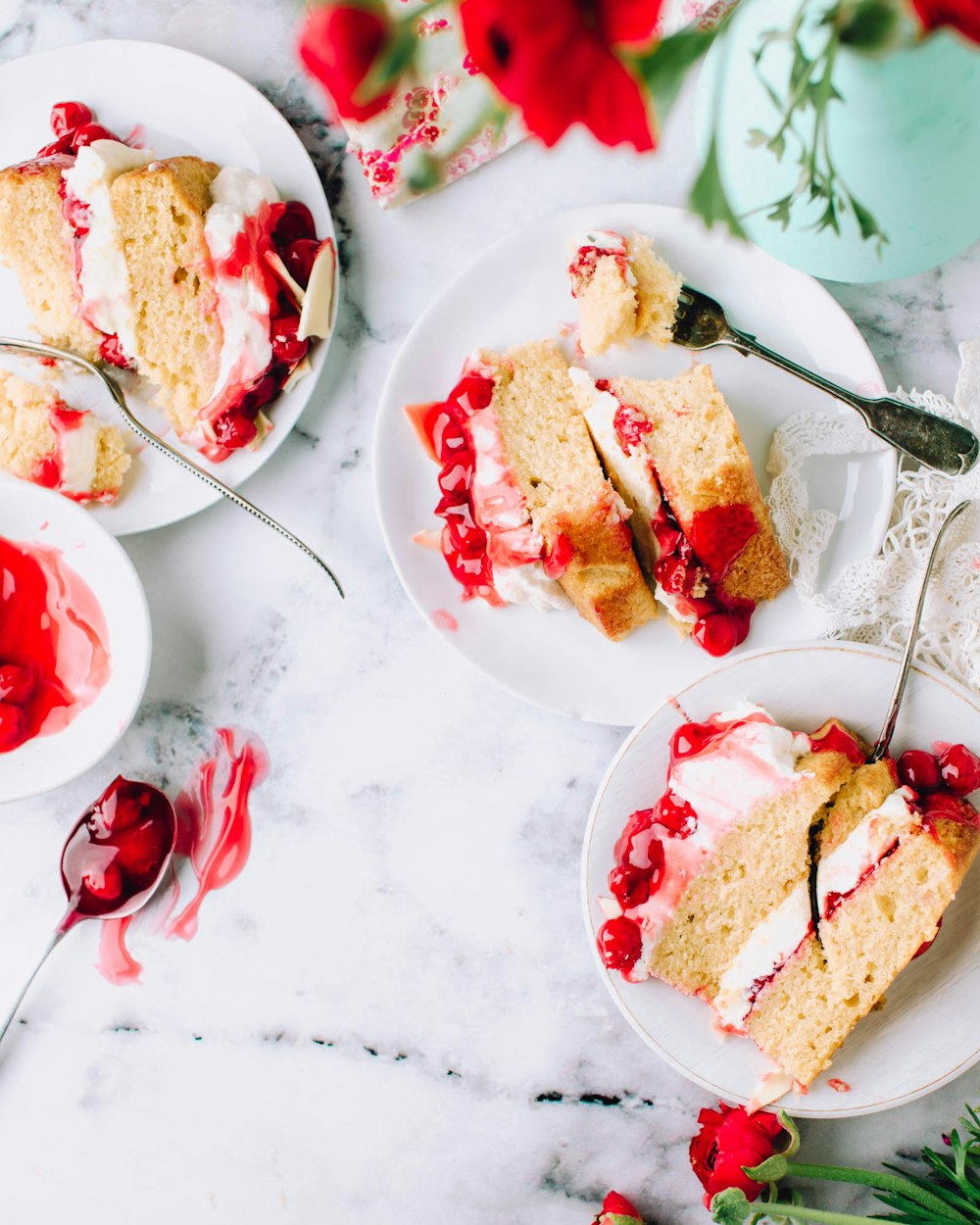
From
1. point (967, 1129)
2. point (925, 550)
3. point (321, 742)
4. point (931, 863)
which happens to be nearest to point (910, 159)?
point (925, 550)

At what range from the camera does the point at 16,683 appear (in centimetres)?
231

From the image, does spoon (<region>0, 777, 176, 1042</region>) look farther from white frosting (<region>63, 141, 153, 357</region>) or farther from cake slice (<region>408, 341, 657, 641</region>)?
white frosting (<region>63, 141, 153, 357</region>)

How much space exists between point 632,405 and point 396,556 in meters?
0.55

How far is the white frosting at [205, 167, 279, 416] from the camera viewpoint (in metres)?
2.15

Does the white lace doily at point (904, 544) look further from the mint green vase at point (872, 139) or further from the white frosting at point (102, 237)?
the white frosting at point (102, 237)

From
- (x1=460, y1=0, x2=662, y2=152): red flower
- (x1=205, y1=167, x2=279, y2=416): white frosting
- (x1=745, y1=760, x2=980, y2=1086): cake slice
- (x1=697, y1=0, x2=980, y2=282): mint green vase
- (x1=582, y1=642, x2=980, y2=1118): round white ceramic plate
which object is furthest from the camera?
(x1=205, y1=167, x2=279, y2=416): white frosting

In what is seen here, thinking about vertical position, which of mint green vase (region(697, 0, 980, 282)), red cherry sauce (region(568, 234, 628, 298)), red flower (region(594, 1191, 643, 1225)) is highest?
mint green vase (region(697, 0, 980, 282))

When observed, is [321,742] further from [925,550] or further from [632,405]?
[925,550]

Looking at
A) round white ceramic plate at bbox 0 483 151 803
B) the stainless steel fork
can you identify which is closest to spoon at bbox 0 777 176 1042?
round white ceramic plate at bbox 0 483 151 803

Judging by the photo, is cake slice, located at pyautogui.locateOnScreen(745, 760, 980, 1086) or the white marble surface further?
the white marble surface

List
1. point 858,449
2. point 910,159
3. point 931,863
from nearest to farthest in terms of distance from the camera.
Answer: point 910,159 → point 931,863 → point 858,449

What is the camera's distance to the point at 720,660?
2.16 m

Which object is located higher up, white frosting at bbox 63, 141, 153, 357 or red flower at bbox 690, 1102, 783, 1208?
white frosting at bbox 63, 141, 153, 357

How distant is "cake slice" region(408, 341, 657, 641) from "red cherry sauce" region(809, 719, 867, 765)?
0.40 metres
